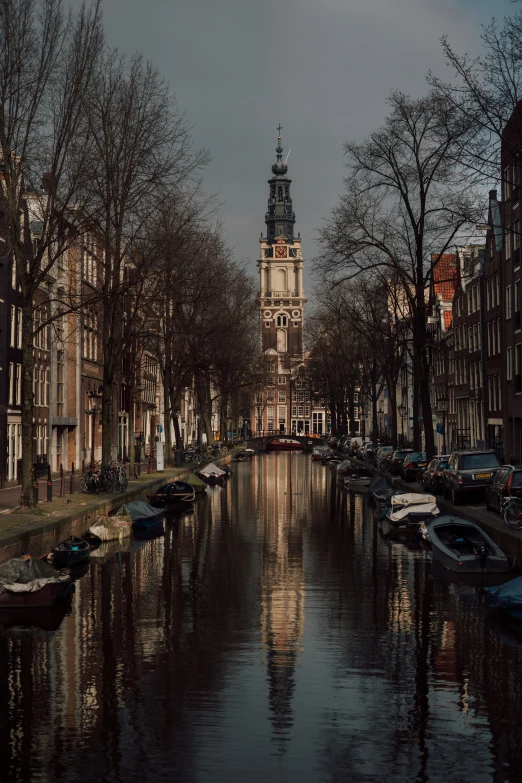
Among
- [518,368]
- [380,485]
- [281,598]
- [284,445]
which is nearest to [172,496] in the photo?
[380,485]

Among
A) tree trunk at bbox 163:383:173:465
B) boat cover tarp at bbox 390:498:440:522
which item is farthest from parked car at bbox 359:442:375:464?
boat cover tarp at bbox 390:498:440:522

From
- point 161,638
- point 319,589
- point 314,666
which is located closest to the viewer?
point 314,666

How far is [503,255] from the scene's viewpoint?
7094cm

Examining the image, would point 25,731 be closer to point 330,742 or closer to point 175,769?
point 175,769

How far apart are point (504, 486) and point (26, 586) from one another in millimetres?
18283

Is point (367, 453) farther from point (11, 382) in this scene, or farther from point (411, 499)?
point (411, 499)

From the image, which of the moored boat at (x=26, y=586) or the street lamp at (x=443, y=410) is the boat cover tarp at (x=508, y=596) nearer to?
the moored boat at (x=26, y=586)

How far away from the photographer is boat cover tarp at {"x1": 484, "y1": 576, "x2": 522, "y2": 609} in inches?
862

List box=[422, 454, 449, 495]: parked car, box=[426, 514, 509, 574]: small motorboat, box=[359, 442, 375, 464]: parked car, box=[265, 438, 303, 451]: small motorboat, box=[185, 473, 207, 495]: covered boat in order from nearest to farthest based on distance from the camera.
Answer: box=[426, 514, 509, 574]: small motorboat < box=[422, 454, 449, 495]: parked car < box=[185, 473, 207, 495]: covered boat < box=[359, 442, 375, 464]: parked car < box=[265, 438, 303, 451]: small motorboat

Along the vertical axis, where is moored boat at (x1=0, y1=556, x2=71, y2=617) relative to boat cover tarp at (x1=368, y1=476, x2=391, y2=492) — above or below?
below

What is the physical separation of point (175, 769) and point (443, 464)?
38871mm

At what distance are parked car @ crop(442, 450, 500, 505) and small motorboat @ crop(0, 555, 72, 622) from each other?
21.5 metres

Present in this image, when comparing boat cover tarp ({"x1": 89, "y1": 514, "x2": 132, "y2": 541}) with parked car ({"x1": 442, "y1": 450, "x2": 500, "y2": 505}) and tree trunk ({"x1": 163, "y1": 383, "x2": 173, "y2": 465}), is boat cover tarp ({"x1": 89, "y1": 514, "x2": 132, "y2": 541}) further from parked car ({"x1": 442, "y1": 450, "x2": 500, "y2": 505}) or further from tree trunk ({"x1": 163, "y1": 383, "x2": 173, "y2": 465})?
tree trunk ({"x1": 163, "y1": 383, "x2": 173, "y2": 465})

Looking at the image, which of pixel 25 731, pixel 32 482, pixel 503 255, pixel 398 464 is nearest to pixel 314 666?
pixel 25 731
